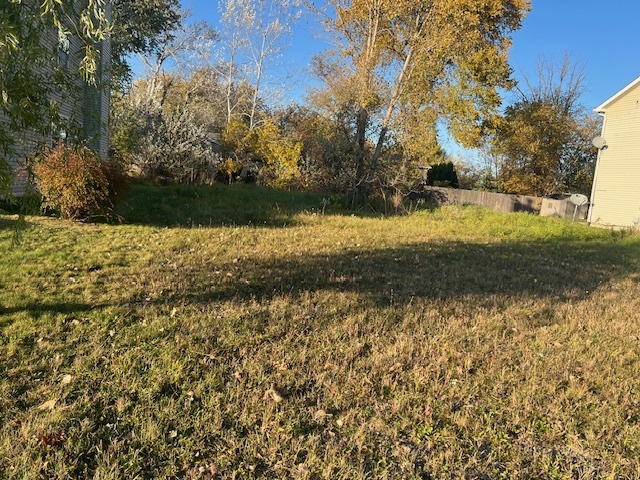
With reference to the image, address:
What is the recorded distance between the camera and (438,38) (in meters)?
14.3

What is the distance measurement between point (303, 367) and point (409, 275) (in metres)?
3.45

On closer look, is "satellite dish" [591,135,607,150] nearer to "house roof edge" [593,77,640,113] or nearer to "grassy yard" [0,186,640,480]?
"house roof edge" [593,77,640,113]

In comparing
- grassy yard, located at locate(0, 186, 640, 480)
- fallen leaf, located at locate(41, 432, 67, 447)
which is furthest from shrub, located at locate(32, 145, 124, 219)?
fallen leaf, located at locate(41, 432, 67, 447)

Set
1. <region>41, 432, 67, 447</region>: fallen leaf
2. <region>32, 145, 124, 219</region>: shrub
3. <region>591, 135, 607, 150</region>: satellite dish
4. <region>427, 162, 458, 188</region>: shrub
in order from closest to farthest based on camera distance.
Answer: <region>41, 432, 67, 447</region>: fallen leaf
<region>32, 145, 124, 219</region>: shrub
<region>591, 135, 607, 150</region>: satellite dish
<region>427, 162, 458, 188</region>: shrub

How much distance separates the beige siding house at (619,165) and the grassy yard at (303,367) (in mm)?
12126

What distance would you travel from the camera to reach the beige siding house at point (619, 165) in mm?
16562

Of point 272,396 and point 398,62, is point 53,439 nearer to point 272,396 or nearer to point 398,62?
point 272,396

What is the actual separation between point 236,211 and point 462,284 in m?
7.60

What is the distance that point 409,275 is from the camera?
6.39 meters

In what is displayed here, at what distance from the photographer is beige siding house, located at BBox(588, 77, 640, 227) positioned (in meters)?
16.6

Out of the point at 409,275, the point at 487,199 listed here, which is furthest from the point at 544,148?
the point at 409,275

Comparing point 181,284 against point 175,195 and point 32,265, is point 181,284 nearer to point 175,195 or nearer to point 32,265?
point 32,265

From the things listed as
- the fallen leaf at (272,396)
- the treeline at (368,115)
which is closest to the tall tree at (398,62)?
the treeline at (368,115)

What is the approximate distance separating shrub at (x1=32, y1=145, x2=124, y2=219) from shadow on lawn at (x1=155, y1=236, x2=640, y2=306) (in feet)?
A: 13.5
